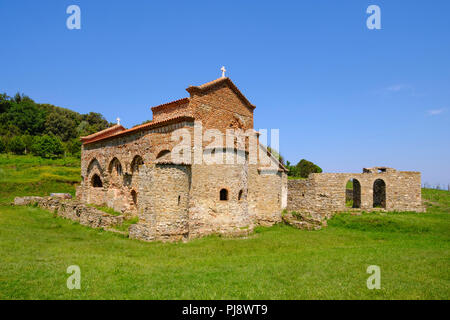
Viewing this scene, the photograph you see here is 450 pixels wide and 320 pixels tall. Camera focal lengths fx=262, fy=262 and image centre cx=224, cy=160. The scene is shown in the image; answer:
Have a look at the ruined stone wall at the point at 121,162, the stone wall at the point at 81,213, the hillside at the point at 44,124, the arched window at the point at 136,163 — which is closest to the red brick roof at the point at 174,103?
the ruined stone wall at the point at 121,162

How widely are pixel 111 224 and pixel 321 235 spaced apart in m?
11.3

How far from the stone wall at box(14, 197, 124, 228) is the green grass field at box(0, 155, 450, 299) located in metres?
0.57

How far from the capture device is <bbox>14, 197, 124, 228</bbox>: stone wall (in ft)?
47.3

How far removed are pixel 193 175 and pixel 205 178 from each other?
2.15ft

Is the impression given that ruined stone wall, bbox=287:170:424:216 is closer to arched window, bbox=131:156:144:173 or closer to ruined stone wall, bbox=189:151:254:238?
ruined stone wall, bbox=189:151:254:238

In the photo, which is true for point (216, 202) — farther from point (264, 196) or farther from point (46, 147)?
point (46, 147)

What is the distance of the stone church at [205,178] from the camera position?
12.5m

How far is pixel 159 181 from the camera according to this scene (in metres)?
12.2

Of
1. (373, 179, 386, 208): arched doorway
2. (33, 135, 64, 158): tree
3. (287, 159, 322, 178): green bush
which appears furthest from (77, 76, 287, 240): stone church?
(33, 135, 64, 158): tree

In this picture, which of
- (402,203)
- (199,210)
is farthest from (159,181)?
(402,203)

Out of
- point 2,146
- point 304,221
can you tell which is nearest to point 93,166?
point 304,221

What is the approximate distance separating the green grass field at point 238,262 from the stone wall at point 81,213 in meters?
0.57

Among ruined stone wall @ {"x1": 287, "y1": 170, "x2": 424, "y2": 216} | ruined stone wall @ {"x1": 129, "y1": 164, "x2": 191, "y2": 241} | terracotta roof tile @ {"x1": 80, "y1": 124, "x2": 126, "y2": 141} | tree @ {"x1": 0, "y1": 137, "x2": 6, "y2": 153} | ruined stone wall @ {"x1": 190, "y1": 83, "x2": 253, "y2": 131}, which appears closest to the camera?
ruined stone wall @ {"x1": 129, "y1": 164, "x2": 191, "y2": 241}
